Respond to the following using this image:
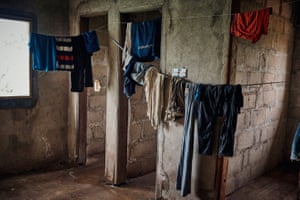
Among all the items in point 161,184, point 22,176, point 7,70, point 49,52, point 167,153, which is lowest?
point 22,176

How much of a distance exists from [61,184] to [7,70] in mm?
1908

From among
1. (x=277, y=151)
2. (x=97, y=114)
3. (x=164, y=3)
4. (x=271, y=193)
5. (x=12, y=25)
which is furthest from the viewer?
(x=97, y=114)

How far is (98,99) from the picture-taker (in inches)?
210

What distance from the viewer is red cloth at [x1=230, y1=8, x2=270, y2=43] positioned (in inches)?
112

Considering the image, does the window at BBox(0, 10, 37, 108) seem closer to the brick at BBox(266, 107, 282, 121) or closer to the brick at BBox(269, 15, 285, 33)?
the brick at BBox(269, 15, 285, 33)

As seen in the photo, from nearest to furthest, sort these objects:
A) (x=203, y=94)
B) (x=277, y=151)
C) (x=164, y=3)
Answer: (x=203, y=94) → (x=164, y=3) → (x=277, y=151)

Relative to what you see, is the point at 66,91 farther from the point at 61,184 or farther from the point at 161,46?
the point at 161,46

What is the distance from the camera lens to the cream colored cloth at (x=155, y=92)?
3.22 metres

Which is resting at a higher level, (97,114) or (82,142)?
(97,114)

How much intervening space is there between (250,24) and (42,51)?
2778 millimetres

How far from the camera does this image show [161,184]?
3.46 meters

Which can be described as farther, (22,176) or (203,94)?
(22,176)

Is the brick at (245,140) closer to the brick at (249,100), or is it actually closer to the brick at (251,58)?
the brick at (249,100)

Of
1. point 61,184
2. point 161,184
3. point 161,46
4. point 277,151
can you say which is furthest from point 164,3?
point 277,151
